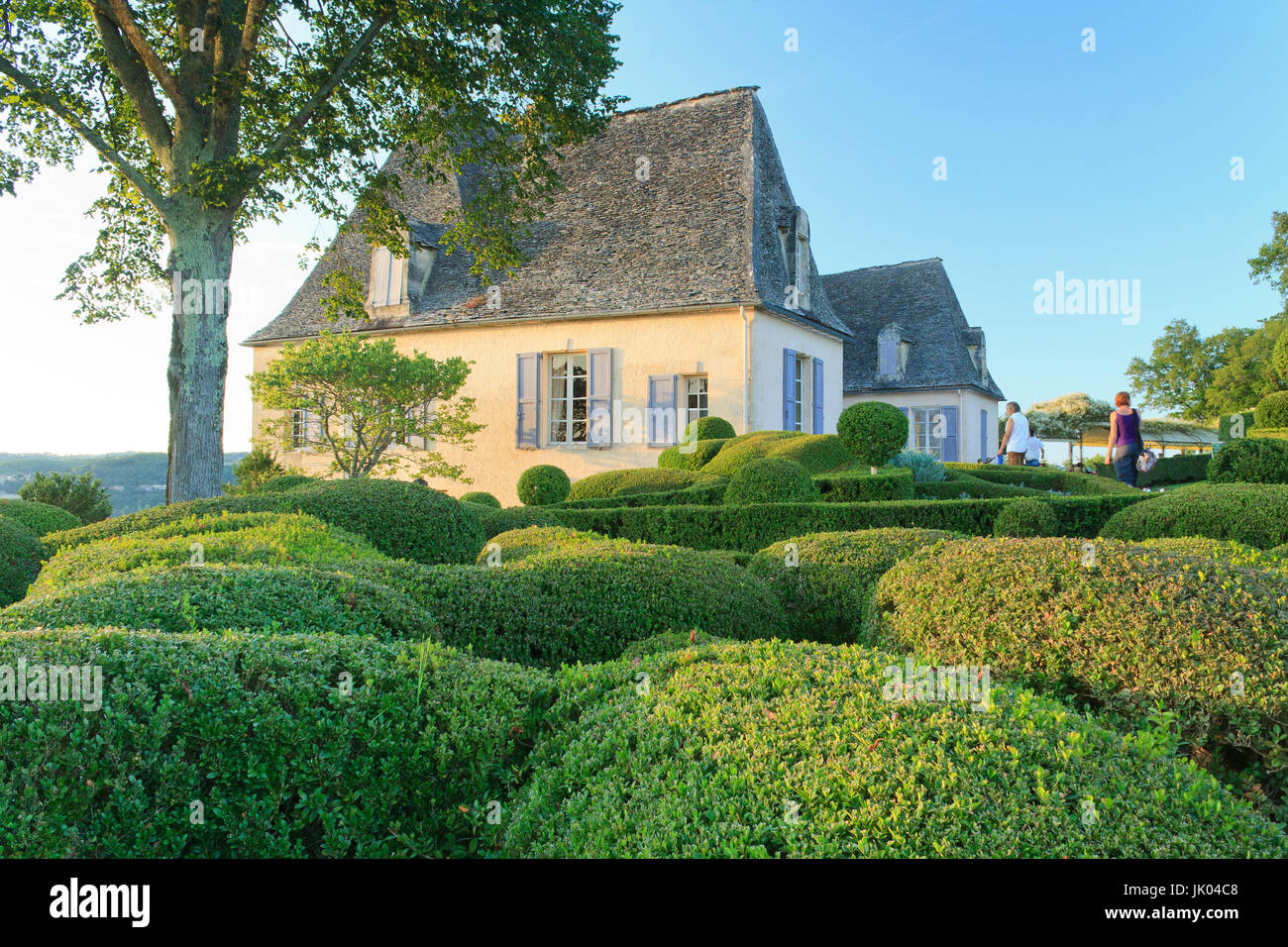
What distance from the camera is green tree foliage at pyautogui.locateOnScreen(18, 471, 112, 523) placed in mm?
15133

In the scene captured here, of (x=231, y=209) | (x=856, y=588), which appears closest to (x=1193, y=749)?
(x=856, y=588)

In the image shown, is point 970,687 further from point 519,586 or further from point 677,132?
point 677,132

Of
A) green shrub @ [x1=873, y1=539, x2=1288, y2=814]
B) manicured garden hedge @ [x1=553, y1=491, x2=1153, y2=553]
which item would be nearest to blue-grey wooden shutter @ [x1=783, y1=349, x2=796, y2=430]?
manicured garden hedge @ [x1=553, y1=491, x2=1153, y2=553]

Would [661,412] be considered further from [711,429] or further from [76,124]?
[76,124]

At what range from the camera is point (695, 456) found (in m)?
14.6

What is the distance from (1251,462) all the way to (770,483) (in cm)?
557

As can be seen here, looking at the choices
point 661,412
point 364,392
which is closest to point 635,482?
point 661,412

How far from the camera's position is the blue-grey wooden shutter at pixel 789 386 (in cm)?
1895

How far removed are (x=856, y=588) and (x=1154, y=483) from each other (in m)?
20.6

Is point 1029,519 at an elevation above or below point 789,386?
below

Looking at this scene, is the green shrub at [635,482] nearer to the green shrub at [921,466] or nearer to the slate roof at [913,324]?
the green shrub at [921,466]

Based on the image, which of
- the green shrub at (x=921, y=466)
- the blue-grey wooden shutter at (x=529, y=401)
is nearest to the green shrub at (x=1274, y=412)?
the green shrub at (x=921, y=466)

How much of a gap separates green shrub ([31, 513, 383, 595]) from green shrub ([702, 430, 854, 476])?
7.05 m

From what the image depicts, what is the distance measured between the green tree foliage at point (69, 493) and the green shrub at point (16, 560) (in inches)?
321
